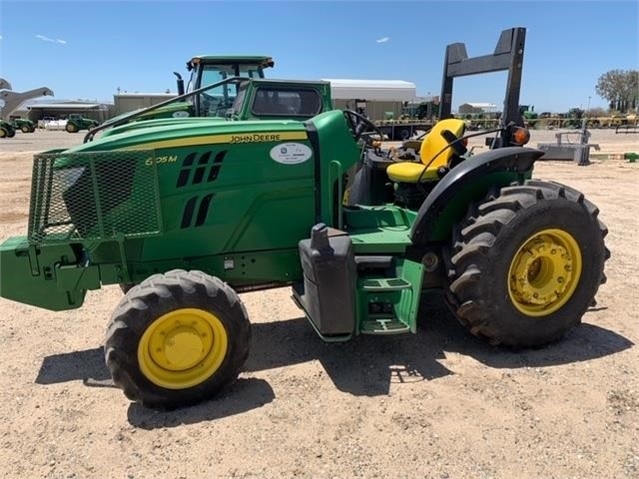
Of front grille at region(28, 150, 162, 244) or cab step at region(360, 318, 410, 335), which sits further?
cab step at region(360, 318, 410, 335)

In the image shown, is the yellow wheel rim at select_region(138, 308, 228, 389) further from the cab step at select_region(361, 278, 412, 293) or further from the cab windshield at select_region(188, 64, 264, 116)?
the cab windshield at select_region(188, 64, 264, 116)

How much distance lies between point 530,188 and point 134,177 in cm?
269

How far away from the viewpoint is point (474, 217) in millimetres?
3812

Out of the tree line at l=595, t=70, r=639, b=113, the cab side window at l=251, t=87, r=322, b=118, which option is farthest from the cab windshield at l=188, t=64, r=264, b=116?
the tree line at l=595, t=70, r=639, b=113

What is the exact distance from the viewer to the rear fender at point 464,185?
3787 millimetres

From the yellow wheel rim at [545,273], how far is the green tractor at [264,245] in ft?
0.04

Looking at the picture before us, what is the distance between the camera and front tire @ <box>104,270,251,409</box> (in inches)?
119

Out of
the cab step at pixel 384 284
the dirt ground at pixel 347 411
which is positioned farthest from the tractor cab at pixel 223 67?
the cab step at pixel 384 284

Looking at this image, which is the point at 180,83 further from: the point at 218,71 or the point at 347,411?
the point at 347,411

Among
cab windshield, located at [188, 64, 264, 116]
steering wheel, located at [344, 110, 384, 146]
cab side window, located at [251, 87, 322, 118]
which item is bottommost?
steering wheel, located at [344, 110, 384, 146]

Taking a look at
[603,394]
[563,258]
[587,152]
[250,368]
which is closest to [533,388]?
[603,394]

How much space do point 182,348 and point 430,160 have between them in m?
2.59

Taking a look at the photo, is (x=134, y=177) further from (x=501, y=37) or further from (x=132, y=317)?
(x=501, y=37)

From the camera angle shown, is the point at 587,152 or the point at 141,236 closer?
the point at 141,236
